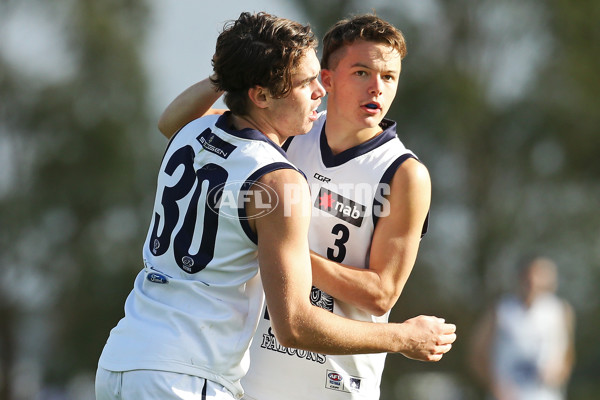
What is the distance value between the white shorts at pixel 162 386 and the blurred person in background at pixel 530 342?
249 inches

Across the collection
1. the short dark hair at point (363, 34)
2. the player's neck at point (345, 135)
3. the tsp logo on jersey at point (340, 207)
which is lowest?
the tsp logo on jersey at point (340, 207)

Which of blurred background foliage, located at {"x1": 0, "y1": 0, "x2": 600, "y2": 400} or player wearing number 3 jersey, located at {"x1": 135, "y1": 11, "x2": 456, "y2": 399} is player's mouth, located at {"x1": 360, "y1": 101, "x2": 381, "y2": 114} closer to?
player wearing number 3 jersey, located at {"x1": 135, "y1": 11, "x2": 456, "y2": 399}

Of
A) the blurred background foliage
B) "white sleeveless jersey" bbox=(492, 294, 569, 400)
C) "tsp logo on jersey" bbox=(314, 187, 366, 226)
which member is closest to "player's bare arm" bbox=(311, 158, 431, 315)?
"tsp logo on jersey" bbox=(314, 187, 366, 226)

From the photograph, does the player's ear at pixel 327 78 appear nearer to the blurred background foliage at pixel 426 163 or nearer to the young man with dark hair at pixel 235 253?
the young man with dark hair at pixel 235 253

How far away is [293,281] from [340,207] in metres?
1.06

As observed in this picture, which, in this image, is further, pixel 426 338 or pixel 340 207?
pixel 340 207

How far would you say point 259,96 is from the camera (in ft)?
12.8

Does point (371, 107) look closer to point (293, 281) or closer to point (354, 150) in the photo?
point (354, 150)

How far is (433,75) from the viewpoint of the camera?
761 inches

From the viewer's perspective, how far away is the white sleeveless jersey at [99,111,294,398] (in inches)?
145

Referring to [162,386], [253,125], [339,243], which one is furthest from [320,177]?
[162,386]

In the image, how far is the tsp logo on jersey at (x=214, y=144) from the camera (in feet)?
12.5

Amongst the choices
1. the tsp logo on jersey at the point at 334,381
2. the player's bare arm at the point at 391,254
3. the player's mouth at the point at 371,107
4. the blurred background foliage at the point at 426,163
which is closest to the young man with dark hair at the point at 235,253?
the player's bare arm at the point at 391,254

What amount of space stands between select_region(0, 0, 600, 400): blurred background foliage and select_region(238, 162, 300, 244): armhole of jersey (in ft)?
47.2
